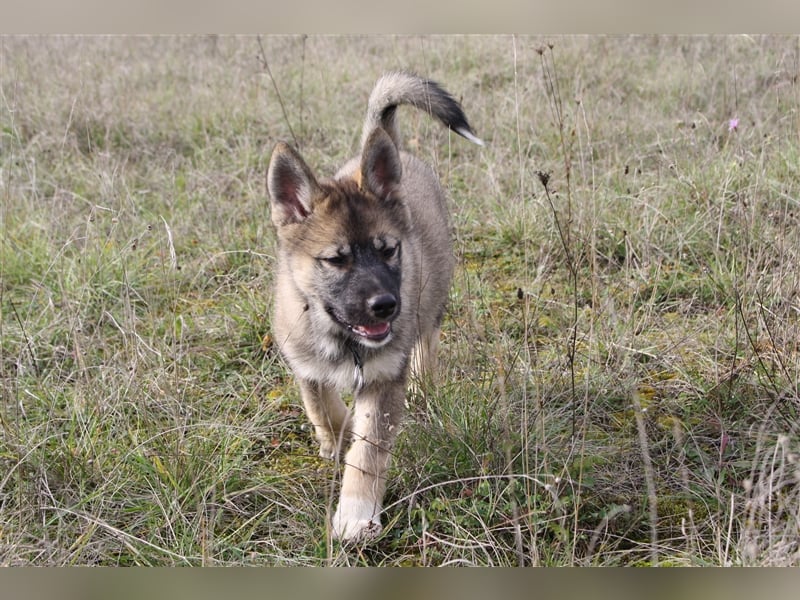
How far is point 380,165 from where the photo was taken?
311 cm

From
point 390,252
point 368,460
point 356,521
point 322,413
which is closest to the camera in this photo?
point 356,521

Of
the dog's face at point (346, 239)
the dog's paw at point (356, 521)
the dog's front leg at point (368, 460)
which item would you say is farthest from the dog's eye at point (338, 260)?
the dog's paw at point (356, 521)

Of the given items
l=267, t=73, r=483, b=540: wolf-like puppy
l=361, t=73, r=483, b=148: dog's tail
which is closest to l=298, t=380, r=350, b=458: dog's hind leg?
l=267, t=73, r=483, b=540: wolf-like puppy

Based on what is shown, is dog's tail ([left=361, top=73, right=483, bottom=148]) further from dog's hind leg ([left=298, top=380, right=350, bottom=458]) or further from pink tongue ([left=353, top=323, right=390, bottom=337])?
dog's hind leg ([left=298, top=380, right=350, bottom=458])

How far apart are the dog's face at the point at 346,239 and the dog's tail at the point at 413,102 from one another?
0.79ft

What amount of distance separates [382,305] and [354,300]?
0.12 meters

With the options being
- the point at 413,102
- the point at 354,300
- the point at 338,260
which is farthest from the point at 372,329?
the point at 413,102

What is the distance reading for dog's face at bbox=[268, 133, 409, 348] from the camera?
9.45 feet

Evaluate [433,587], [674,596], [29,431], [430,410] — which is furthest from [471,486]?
[29,431]

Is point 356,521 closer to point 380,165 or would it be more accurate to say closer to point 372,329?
point 372,329

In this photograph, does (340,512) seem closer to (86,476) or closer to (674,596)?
(86,476)

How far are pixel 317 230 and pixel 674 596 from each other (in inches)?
70.0

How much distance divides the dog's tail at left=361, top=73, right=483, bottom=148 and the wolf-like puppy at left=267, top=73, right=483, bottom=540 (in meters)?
0.03

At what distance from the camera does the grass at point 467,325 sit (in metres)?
2.58
